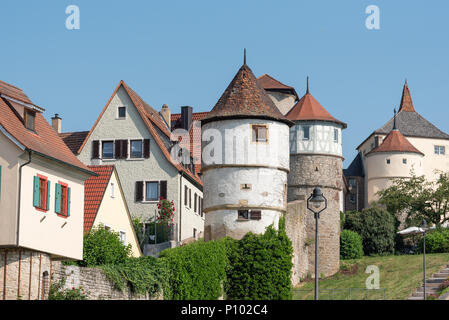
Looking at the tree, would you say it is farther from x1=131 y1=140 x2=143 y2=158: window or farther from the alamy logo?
x1=131 y1=140 x2=143 y2=158: window

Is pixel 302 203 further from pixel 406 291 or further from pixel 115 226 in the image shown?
pixel 115 226

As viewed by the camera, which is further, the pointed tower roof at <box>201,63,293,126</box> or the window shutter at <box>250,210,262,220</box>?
the pointed tower roof at <box>201,63,293,126</box>

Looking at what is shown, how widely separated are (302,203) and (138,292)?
97.3 feet

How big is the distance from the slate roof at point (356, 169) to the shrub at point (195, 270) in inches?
2231

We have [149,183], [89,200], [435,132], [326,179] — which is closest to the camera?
[89,200]

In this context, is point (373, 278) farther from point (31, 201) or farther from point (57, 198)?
point (31, 201)

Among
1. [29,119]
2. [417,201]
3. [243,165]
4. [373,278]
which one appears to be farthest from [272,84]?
[29,119]

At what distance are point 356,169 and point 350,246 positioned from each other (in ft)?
107

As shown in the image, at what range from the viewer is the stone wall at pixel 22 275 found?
33531 millimetres

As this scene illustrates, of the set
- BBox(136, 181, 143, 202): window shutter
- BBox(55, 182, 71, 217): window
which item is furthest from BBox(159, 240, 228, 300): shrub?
BBox(136, 181, 143, 202): window shutter

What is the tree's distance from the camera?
3427 inches

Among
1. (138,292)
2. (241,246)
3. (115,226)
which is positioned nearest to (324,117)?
(241,246)

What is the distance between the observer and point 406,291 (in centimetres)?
5978

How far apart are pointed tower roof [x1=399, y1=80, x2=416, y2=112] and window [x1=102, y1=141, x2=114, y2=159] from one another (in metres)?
57.4
